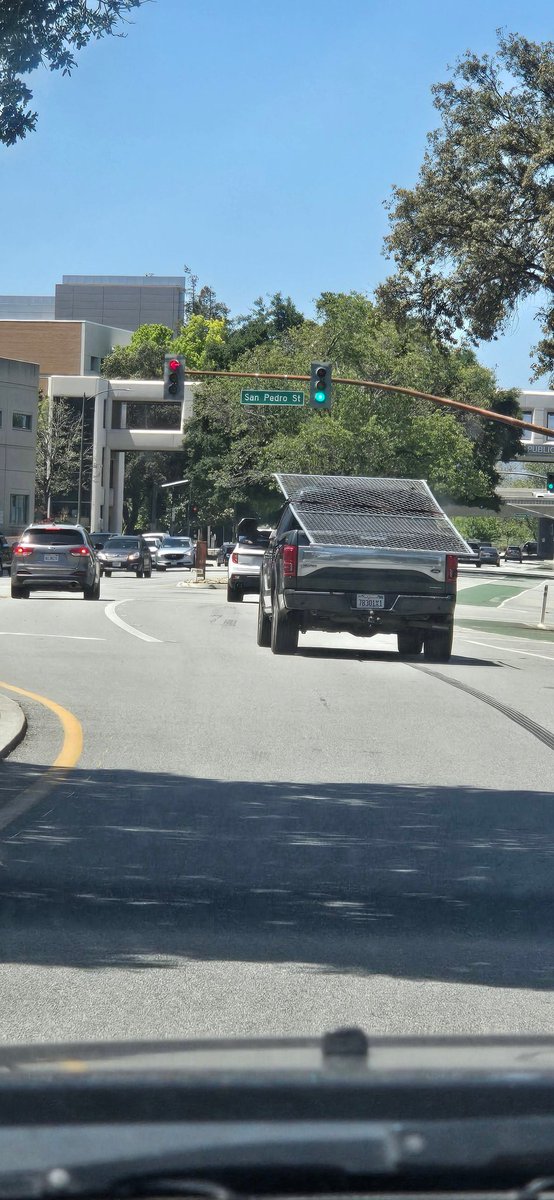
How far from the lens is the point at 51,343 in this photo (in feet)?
421

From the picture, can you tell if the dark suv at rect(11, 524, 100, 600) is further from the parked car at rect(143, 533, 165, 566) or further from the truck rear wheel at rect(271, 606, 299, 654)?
the parked car at rect(143, 533, 165, 566)

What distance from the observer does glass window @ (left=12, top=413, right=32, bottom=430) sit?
91.8 m

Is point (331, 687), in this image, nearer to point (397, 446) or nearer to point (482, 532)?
point (397, 446)

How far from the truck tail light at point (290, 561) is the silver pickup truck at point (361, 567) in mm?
14

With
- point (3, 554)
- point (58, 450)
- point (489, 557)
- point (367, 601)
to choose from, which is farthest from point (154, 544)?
point (367, 601)

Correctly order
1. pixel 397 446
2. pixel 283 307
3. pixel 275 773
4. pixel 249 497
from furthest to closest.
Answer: pixel 283 307 < pixel 249 497 < pixel 397 446 < pixel 275 773

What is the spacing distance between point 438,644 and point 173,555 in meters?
62.1

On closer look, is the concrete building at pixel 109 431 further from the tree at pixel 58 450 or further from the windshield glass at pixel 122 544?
the windshield glass at pixel 122 544

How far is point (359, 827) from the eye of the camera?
8.91 m

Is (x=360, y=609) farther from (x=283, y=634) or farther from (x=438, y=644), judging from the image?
(x=438, y=644)

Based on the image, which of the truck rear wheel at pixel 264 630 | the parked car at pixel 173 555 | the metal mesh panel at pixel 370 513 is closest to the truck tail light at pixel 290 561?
the metal mesh panel at pixel 370 513

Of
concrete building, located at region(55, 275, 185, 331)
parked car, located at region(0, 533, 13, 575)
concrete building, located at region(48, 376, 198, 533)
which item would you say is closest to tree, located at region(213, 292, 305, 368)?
concrete building, located at region(48, 376, 198, 533)

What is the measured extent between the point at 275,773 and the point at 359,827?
197cm

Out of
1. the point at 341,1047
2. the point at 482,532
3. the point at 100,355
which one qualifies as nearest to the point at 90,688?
the point at 341,1047
